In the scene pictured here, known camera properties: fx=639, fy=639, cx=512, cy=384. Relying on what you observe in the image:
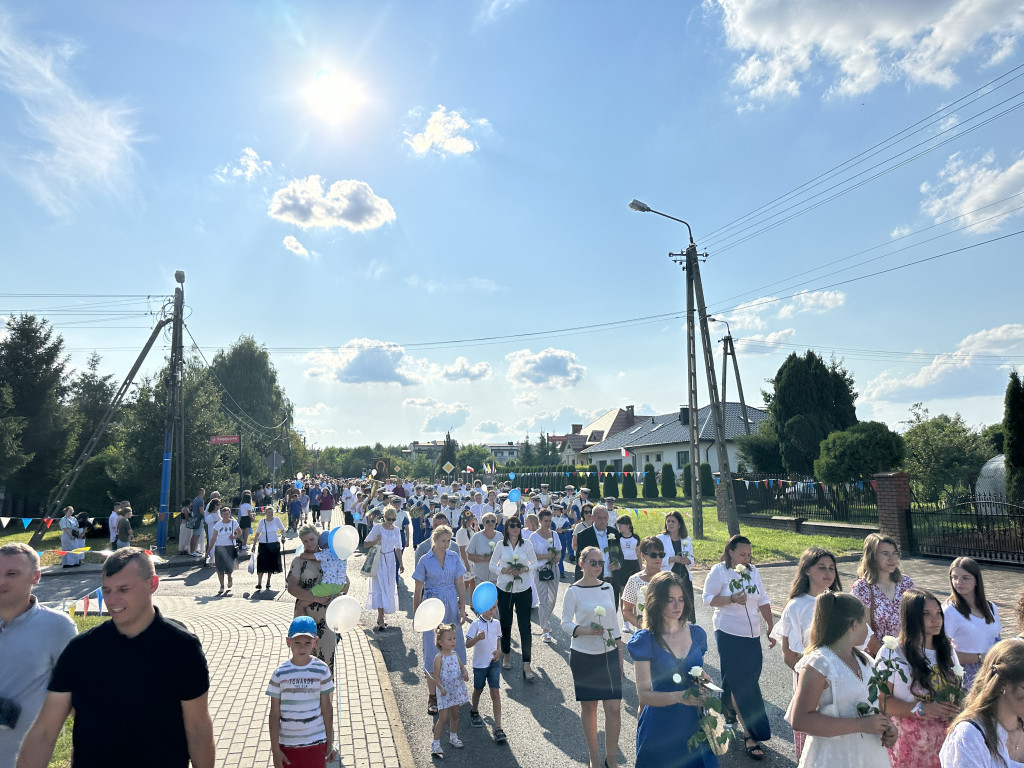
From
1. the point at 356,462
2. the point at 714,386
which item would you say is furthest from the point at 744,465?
the point at 356,462

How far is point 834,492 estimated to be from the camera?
2180cm

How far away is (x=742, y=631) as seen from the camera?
5602 millimetres

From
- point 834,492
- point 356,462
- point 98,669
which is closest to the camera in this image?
point 98,669

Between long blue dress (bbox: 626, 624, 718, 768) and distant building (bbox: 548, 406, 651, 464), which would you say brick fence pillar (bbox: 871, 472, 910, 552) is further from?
distant building (bbox: 548, 406, 651, 464)

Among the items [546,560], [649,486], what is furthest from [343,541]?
[649,486]

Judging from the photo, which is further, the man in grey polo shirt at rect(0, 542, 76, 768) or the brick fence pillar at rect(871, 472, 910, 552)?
the brick fence pillar at rect(871, 472, 910, 552)

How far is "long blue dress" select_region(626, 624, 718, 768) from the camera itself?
3.66 metres

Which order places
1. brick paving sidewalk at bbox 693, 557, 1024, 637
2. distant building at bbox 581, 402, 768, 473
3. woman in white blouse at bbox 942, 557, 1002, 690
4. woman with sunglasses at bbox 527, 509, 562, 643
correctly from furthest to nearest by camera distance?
distant building at bbox 581, 402, 768, 473, brick paving sidewalk at bbox 693, 557, 1024, 637, woman with sunglasses at bbox 527, 509, 562, 643, woman in white blouse at bbox 942, 557, 1002, 690

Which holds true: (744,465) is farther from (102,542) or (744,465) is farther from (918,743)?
(918,743)

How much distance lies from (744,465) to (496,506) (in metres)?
19.0

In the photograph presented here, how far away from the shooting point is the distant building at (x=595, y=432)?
75375 millimetres

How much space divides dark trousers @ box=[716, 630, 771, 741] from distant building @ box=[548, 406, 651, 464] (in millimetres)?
66014

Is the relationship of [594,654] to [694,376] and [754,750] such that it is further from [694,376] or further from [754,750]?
[694,376]

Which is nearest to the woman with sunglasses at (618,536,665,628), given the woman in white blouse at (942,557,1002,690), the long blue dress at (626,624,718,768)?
the long blue dress at (626,624,718,768)
